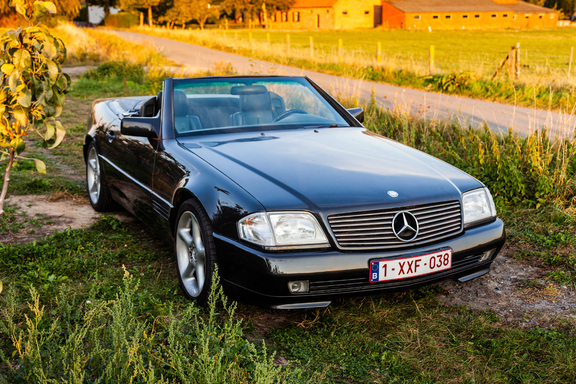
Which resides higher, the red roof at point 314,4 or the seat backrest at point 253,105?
the red roof at point 314,4

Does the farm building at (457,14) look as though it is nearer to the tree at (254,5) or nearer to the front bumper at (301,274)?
the tree at (254,5)

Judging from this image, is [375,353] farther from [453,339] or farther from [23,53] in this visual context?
[23,53]

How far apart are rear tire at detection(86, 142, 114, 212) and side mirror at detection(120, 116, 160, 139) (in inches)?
51.9

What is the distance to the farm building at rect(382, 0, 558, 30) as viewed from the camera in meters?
79.9

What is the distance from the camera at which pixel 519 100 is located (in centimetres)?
1420

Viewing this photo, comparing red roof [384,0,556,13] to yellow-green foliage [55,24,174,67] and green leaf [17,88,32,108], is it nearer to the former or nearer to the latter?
yellow-green foliage [55,24,174,67]

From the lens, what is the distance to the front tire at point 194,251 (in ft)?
11.7

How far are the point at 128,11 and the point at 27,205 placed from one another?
73.8 metres

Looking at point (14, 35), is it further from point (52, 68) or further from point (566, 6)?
point (566, 6)

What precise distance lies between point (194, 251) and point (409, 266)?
1356 mm

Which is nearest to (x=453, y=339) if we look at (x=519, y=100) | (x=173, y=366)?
(x=173, y=366)

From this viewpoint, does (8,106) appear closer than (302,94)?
Yes

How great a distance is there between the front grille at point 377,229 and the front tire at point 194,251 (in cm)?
76

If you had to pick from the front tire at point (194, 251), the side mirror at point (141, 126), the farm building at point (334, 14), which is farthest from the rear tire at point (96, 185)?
the farm building at point (334, 14)
